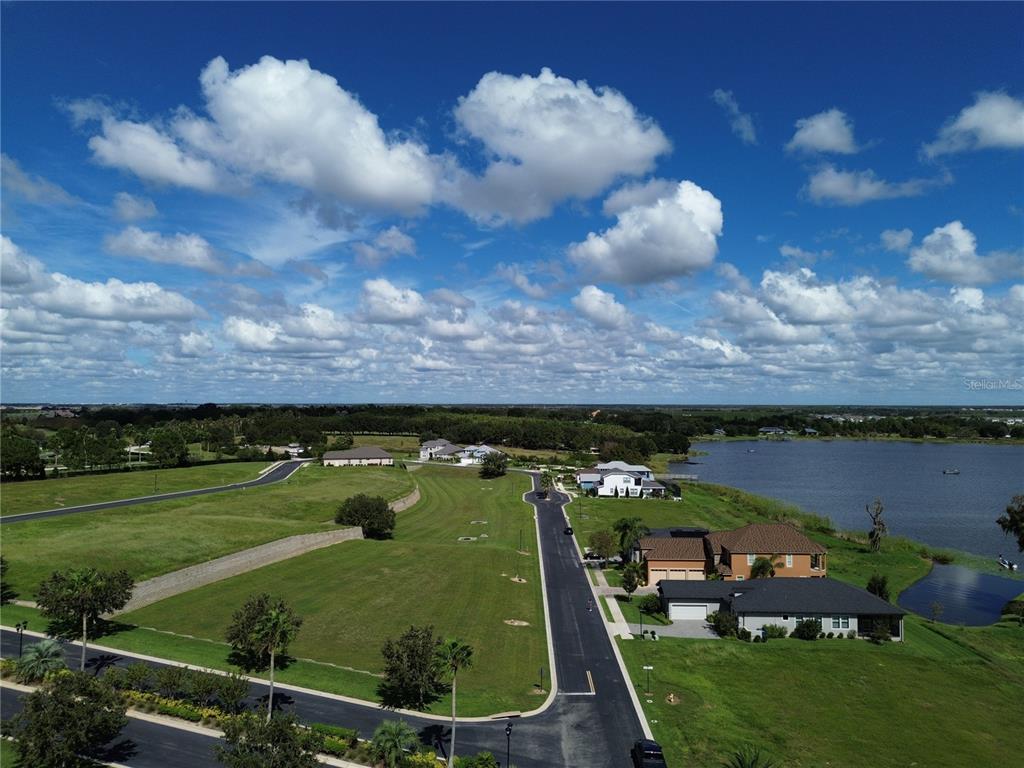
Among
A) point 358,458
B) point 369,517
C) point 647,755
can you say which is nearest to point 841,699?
point 647,755

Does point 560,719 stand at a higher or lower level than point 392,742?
lower

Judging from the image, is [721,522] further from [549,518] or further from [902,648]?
[902,648]

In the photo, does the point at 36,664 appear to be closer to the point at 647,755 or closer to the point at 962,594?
the point at 647,755

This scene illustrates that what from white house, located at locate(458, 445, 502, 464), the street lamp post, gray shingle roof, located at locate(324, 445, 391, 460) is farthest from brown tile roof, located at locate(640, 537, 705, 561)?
gray shingle roof, located at locate(324, 445, 391, 460)

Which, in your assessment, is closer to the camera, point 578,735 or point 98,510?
point 578,735

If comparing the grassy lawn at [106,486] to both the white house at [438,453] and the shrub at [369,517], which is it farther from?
the white house at [438,453]

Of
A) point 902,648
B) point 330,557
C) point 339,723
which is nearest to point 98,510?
point 330,557

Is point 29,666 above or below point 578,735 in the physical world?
above
